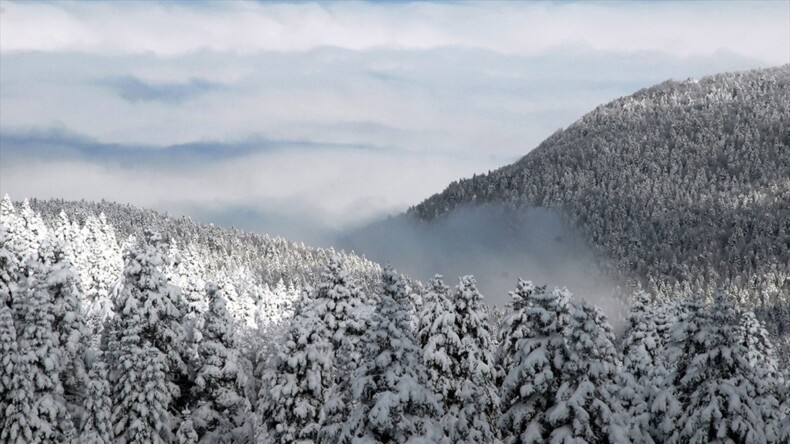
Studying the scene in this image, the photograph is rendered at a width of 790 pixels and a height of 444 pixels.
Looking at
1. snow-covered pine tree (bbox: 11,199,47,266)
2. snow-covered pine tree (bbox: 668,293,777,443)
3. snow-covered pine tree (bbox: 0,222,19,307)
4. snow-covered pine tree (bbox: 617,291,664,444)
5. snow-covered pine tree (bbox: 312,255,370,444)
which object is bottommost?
snow-covered pine tree (bbox: 617,291,664,444)

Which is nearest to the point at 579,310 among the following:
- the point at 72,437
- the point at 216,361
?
the point at 216,361

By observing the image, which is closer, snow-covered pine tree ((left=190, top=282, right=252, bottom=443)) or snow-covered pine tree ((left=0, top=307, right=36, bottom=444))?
snow-covered pine tree ((left=0, top=307, right=36, bottom=444))

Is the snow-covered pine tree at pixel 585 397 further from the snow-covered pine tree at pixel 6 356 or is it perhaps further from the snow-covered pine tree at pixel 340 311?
the snow-covered pine tree at pixel 6 356

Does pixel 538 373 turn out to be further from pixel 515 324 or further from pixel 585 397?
pixel 515 324

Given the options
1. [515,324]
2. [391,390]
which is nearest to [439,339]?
[515,324]

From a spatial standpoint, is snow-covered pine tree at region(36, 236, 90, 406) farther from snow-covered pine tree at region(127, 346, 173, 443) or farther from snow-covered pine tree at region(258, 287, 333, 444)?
snow-covered pine tree at region(258, 287, 333, 444)

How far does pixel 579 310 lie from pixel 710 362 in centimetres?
543

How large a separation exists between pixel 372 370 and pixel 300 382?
10339mm

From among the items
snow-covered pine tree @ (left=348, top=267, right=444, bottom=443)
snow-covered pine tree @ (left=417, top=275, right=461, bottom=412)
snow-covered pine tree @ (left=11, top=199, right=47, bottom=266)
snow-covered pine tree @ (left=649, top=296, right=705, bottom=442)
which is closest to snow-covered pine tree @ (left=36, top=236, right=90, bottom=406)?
snow-covered pine tree @ (left=11, top=199, right=47, bottom=266)

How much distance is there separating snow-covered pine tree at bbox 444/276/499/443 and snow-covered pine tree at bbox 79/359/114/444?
17.2 metres

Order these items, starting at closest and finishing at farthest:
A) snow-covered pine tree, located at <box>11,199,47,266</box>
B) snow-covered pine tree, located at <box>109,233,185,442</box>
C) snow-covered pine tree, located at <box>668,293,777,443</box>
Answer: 1. snow-covered pine tree, located at <box>668,293,777,443</box>
2. snow-covered pine tree, located at <box>109,233,185,442</box>
3. snow-covered pine tree, located at <box>11,199,47,266</box>

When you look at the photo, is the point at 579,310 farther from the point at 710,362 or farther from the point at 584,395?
the point at 710,362

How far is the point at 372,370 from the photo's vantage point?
32.0 m

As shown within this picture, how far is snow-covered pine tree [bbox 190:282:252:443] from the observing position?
4706 cm
